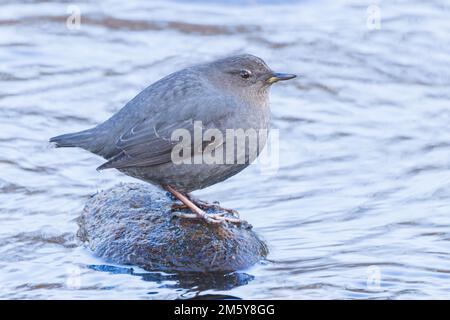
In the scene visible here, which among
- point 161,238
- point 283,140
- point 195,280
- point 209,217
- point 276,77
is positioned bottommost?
point 195,280

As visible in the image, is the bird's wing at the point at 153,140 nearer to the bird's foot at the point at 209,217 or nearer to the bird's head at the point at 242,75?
the bird's head at the point at 242,75

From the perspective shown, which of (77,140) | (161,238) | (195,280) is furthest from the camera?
(77,140)

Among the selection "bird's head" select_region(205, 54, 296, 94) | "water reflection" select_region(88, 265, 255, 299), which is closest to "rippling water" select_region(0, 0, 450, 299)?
"water reflection" select_region(88, 265, 255, 299)

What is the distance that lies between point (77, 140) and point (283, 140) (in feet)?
9.42

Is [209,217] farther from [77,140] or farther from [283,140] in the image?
[283,140]

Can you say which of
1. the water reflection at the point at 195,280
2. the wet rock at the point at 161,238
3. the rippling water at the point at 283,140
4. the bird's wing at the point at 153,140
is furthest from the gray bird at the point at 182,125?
the rippling water at the point at 283,140

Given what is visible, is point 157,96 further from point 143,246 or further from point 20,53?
point 20,53

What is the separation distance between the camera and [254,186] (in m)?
7.89

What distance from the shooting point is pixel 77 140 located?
6410 millimetres

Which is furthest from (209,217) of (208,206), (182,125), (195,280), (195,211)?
(182,125)

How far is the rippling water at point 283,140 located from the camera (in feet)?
19.9

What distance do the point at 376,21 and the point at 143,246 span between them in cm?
650
